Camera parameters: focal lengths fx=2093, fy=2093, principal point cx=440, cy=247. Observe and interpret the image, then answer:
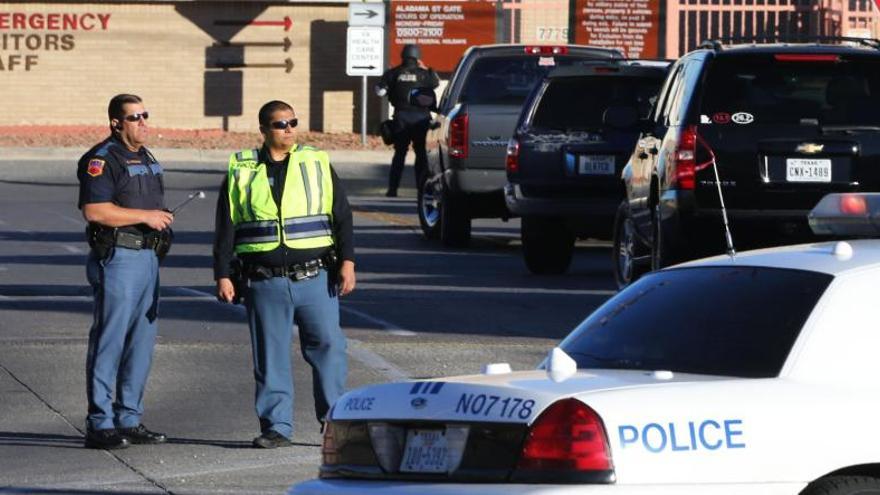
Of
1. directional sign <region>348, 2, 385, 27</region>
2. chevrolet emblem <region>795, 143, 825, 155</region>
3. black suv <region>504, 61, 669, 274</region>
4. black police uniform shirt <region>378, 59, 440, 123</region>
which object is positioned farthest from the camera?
directional sign <region>348, 2, 385, 27</region>

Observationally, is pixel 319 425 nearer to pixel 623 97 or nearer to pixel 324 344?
pixel 324 344

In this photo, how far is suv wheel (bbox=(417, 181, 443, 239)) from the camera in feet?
66.2

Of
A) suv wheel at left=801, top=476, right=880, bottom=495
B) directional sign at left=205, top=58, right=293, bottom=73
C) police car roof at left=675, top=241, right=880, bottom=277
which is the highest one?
police car roof at left=675, top=241, right=880, bottom=277

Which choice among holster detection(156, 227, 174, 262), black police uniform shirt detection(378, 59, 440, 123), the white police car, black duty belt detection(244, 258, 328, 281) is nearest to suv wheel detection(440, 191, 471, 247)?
black police uniform shirt detection(378, 59, 440, 123)

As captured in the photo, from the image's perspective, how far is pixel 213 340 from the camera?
12.9 m

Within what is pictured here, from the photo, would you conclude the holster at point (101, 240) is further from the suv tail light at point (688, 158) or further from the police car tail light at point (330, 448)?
the suv tail light at point (688, 158)

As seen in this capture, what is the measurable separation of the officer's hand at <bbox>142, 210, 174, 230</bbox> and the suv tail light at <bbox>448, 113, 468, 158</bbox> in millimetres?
8867

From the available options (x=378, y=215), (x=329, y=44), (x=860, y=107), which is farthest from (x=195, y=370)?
(x=329, y=44)

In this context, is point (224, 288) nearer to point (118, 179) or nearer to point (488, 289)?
point (118, 179)

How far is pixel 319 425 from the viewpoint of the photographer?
1027cm

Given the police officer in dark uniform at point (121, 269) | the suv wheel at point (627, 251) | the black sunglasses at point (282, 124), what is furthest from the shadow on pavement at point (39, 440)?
the suv wheel at point (627, 251)

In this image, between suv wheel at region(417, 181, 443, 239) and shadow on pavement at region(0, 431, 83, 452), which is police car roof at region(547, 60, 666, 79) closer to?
suv wheel at region(417, 181, 443, 239)

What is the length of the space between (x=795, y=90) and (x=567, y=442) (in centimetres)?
757

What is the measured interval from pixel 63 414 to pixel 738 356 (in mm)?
5204
